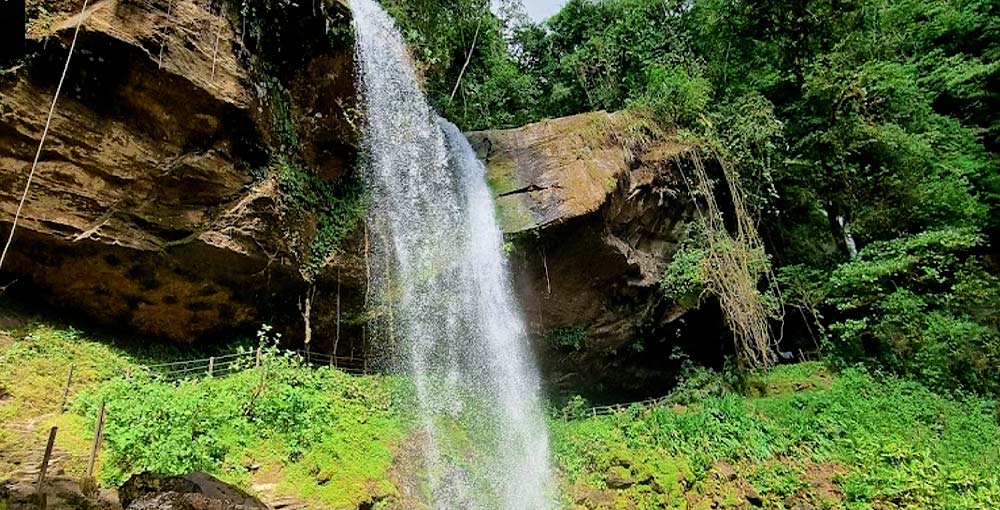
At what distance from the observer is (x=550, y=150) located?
39.1 feet

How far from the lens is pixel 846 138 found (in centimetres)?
1353

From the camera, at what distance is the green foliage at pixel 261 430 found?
6090 mm

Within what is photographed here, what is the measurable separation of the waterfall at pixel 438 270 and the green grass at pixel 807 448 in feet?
4.05

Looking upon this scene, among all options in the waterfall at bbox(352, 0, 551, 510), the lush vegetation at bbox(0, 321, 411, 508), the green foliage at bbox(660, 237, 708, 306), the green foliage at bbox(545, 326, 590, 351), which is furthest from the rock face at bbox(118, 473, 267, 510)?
the green foliage at bbox(660, 237, 708, 306)

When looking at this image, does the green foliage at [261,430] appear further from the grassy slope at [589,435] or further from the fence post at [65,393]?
the fence post at [65,393]

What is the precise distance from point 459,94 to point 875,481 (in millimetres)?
12834

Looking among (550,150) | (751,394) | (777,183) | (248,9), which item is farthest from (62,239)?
(777,183)

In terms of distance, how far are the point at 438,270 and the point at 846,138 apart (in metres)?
10.0

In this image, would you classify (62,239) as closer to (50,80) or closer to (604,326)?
(50,80)

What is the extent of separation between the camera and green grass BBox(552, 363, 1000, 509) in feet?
29.1

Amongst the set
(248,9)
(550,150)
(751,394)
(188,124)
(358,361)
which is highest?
(248,9)

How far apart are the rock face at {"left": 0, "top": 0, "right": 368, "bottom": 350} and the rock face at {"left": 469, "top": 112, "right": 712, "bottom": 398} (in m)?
3.87

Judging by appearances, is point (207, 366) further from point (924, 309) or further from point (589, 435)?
point (924, 309)

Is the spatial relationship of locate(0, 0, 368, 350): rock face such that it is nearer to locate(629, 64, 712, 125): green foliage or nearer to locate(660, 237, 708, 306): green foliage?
locate(629, 64, 712, 125): green foliage
